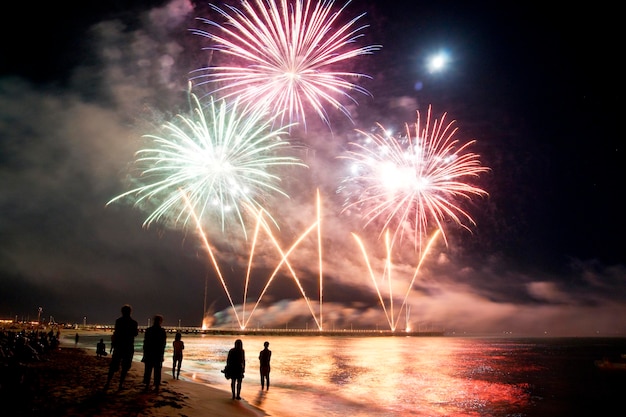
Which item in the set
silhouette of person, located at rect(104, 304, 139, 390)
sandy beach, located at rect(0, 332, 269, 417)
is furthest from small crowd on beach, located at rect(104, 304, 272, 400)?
sandy beach, located at rect(0, 332, 269, 417)

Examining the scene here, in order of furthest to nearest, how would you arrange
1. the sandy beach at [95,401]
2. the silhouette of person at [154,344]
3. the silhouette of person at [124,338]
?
the silhouette of person at [154,344], the silhouette of person at [124,338], the sandy beach at [95,401]

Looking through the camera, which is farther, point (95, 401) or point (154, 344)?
point (154, 344)

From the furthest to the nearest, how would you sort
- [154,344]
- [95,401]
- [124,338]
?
[154,344] < [124,338] < [95,401]

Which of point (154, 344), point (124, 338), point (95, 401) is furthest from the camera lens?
point (154, 344)

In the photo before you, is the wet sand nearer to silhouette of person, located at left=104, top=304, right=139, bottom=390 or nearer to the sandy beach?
the sandy beach

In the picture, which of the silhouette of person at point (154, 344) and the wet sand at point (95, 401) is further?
the silhouette of person at point (154, 344)

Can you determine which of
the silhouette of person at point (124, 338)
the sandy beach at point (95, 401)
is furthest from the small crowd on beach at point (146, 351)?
the sandy beach at point (95, 401)

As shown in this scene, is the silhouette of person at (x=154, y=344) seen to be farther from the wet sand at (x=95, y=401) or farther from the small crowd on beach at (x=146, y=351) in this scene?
the wet sand at (x=95, y=401)

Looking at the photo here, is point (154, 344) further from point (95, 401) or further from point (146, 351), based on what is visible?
point (95, 401)

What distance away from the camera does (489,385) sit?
3072cm

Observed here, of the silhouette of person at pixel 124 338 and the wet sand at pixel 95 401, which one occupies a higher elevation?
the silhouette of person at pixel 124 338

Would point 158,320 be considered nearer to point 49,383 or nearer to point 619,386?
point 49,383

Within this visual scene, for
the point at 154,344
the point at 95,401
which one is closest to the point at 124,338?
the point at 154,344

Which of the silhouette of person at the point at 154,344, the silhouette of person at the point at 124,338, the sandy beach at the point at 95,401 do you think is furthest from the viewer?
the silhouette of person at the point at 154,344
